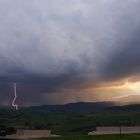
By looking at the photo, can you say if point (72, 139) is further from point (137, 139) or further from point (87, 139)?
point (137, 139)

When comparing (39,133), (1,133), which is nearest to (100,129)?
(39,133)

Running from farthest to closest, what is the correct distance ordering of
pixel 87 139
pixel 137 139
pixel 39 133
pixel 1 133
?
pixel 39 133, pixel 1 133, pixel 87 139, pixel 137 139

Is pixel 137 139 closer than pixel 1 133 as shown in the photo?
Yes

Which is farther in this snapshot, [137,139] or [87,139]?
[87,139]

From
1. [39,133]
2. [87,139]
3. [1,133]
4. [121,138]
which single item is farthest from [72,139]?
[39,133]

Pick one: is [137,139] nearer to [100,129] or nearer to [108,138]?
[108,138]

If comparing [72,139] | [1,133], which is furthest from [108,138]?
[1,133]

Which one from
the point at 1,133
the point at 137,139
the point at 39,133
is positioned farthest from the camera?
the point at 39,133

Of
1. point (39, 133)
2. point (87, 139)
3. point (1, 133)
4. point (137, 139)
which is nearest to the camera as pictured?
point (137, 139)

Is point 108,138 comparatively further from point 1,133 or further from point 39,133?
point 39,133
